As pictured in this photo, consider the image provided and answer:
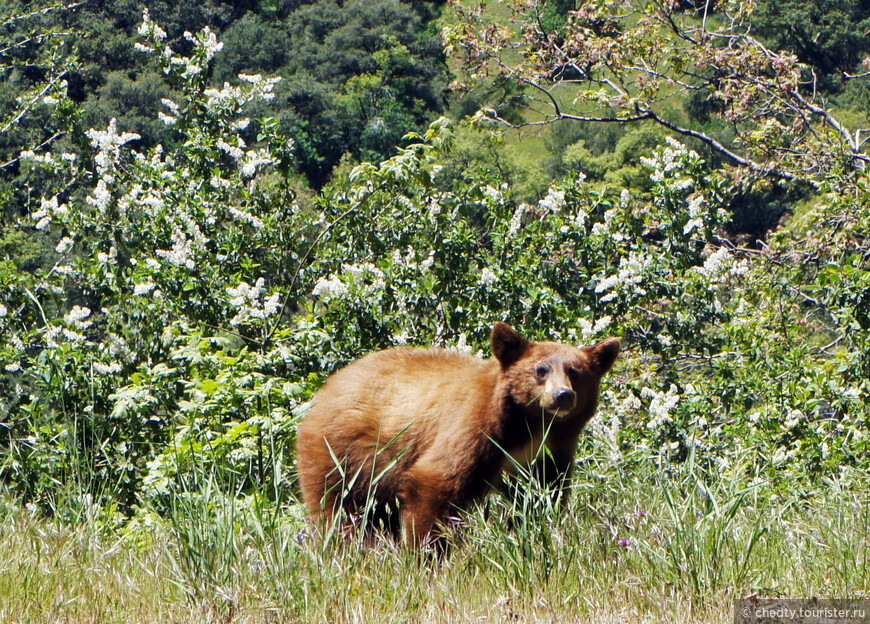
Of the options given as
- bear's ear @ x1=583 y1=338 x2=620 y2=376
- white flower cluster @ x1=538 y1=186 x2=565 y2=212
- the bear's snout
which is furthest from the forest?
bear's ear @ x1=583 y1=338 x2=620 y2=376

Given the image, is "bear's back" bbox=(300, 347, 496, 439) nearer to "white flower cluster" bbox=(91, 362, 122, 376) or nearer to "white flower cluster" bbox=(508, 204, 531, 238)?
"white flower cluster" bbox=(91, 362, 122, 376)

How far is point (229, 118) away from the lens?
8547mm

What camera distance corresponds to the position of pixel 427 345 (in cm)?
713

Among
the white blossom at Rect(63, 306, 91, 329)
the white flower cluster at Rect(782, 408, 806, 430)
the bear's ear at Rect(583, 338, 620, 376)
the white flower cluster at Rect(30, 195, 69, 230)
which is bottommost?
the white flower cluster at Rect(782, 408, 806, 430)

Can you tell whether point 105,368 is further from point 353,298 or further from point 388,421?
point 388,421

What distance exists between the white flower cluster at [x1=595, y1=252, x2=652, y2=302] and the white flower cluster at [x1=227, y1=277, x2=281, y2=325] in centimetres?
240

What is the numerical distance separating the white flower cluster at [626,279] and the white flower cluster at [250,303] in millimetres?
2398

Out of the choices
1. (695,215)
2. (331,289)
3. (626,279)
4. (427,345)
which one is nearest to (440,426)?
(331,289)

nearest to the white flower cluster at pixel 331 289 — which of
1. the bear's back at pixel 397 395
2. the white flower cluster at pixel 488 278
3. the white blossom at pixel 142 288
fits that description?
the white flower cluster at pixel 488 278

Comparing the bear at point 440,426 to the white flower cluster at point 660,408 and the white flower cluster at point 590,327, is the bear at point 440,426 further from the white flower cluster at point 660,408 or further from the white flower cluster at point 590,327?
the white flower cluster at point 660,408

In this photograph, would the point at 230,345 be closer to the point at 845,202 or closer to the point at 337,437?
the point at 337,437

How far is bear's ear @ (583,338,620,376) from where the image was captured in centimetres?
508

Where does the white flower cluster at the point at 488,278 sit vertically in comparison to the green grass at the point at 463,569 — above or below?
below

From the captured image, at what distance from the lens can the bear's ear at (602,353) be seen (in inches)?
200
